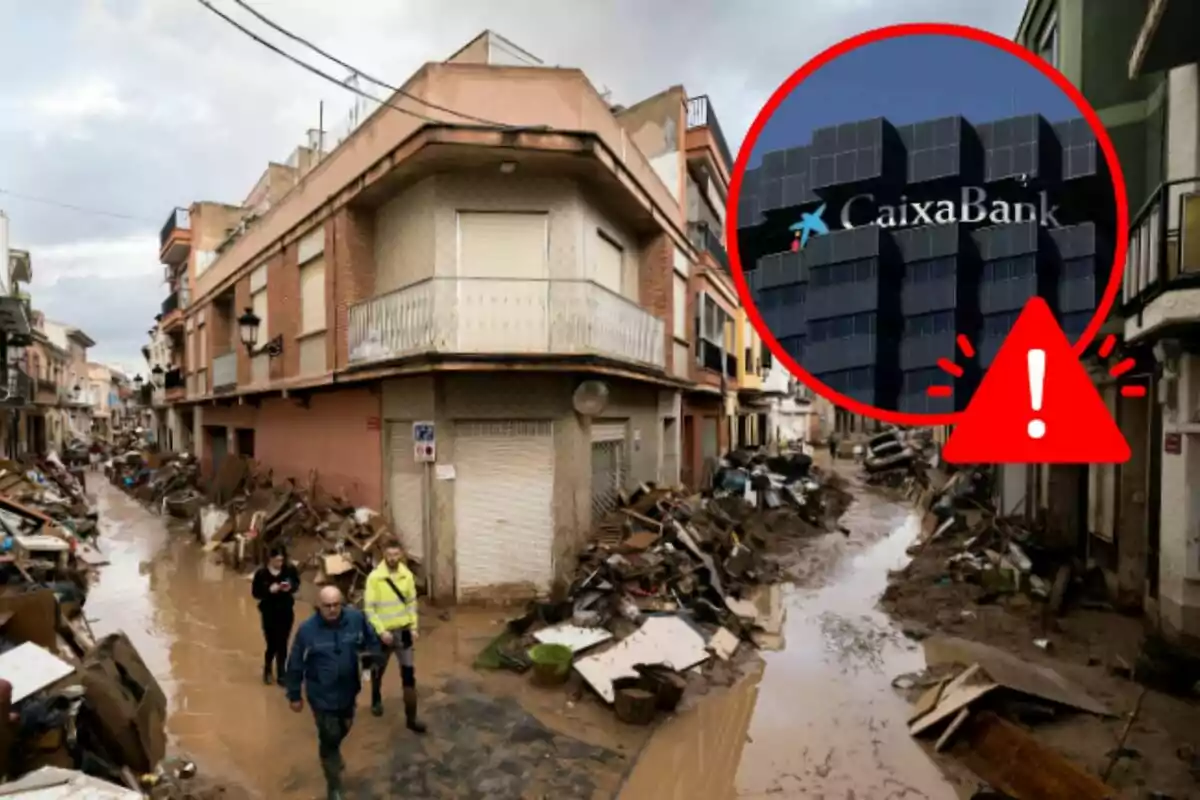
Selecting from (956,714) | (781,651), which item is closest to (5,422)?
(781,651)

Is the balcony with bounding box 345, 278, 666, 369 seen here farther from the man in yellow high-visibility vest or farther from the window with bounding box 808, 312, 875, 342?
the window with bounding box 808, 312, 875, 342

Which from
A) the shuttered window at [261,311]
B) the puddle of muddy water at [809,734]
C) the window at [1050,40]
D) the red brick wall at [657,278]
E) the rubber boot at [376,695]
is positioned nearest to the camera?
the puddle of muddy water at [809,734]

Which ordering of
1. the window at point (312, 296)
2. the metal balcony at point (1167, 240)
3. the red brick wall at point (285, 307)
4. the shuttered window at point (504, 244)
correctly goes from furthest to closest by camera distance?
the red brick wall at point (285, 307) → the window at point (312, 296) → the shuttered window at point (504, 244) → the metal balcony at point (1167, 240)

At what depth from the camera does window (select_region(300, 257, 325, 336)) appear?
13133 millimetres

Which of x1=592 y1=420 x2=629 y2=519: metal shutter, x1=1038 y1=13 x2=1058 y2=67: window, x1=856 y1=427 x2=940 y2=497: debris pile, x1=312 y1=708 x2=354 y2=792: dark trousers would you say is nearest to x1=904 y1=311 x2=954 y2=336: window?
x1=312 y1=708 x2=354 y2=792: dark trousers

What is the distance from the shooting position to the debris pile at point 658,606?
7.38 m

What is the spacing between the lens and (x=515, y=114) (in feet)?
32.8

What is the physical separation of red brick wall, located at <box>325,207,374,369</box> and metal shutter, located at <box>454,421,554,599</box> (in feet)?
10.5

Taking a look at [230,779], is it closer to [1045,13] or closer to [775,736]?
[775,736]

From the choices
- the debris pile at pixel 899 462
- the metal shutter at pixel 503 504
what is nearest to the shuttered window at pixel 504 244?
the metal shutter at pixel 503 504

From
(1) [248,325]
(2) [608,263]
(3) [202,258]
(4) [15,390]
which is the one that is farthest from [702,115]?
(4) [15,390]

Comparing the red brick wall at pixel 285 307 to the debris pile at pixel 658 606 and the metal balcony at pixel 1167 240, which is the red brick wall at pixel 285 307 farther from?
the metal balcony at pixel 1167 240

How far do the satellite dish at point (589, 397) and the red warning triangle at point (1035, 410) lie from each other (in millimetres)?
8693

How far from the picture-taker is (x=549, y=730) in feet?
21.0
